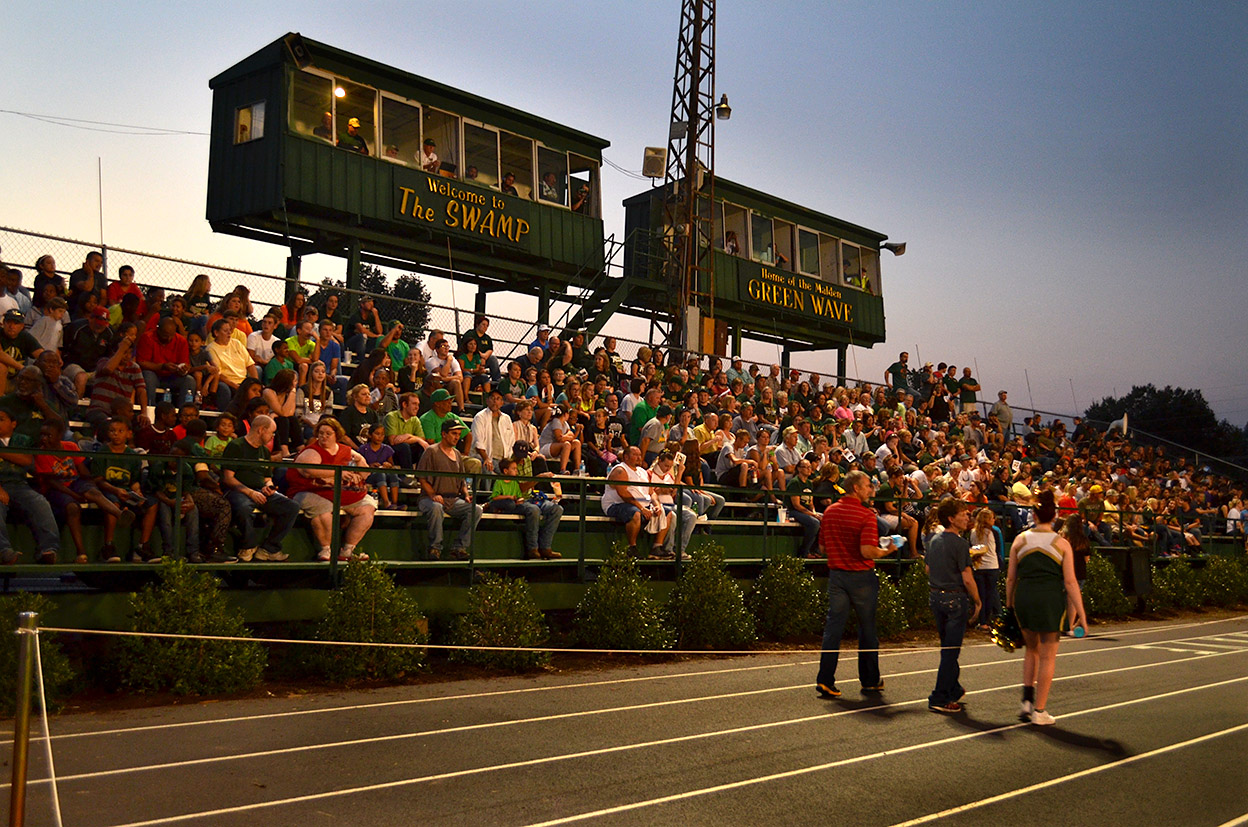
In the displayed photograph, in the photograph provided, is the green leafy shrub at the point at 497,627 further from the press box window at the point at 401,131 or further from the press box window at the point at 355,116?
the press box window at the point at 401,131

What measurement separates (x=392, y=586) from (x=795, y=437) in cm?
919

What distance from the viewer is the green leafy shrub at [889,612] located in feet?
49.3

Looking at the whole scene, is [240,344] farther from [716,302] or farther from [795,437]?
[716,302]

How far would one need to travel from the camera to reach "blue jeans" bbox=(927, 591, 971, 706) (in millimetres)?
9383

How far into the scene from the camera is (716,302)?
32.2 m

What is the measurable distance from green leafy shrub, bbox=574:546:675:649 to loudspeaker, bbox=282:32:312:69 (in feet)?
48.4

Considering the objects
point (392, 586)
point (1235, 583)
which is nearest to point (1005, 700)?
point (392, 586)

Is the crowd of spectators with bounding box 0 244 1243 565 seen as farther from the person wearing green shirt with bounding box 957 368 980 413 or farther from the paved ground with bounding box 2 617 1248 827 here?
the person wearing green shirt with bounding box 957 368 980 413

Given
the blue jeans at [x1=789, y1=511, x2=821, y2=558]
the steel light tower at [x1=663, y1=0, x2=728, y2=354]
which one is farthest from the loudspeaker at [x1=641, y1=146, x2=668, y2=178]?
the blue jeans at [x1=789, y1=511, x2=821, y2=558]

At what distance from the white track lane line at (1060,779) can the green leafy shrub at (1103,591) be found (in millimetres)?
10443

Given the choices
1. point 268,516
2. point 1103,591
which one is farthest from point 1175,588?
point 268,516

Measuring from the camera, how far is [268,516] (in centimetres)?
988

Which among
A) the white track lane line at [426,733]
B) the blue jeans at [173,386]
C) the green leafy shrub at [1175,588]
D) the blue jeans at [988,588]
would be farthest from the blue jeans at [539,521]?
the green leafy shrub at [1175,588]

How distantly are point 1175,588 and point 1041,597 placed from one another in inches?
574
